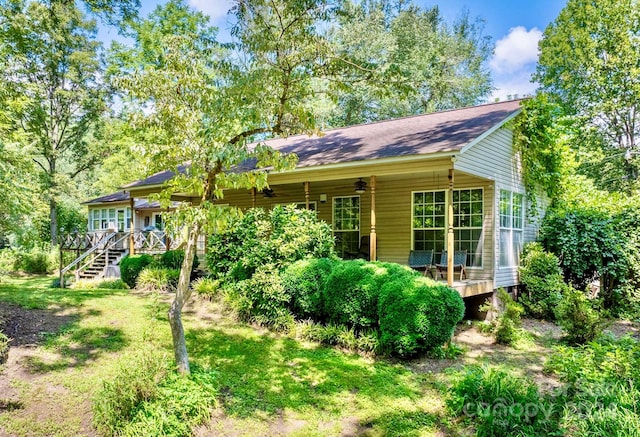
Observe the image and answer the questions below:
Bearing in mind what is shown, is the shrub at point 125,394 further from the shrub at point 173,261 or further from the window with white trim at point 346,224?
the window with white trim at point 346,224

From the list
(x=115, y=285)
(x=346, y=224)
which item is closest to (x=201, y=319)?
(x=115, y=285)

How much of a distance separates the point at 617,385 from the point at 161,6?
26544mm

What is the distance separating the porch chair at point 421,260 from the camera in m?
10.1

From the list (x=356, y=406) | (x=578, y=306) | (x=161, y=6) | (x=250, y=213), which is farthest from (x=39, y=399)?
(x=161, y=6)

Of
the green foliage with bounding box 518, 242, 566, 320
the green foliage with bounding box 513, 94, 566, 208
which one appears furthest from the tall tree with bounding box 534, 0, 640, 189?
the green foliage with bounding box 518, 242, 566, 320

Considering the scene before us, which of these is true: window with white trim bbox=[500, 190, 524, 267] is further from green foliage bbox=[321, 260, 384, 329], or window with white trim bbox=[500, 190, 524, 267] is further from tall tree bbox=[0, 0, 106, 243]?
tall tree bbox=[0, 0, 106, 243]

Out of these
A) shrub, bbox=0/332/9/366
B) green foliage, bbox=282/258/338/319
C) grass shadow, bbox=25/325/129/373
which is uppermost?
green foliage, bbox=282/258/338/319

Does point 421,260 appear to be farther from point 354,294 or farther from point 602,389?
point 602,389

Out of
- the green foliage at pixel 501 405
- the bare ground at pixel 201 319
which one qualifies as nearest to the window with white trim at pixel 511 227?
the bare ground at pixel 201 319

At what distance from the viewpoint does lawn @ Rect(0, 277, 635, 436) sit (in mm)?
4348

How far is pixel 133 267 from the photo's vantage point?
38.2ft

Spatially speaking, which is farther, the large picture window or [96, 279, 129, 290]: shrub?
[96, 279, 129, 290]: shrub

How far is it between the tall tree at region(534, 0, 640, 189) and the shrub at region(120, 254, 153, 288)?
64.2 ft

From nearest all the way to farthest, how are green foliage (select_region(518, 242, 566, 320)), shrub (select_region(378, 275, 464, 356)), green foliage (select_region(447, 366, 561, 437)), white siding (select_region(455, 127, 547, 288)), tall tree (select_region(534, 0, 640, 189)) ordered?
green foliage (select_region(447, 366, 561, 437)) → shrub (select_region(378, 275, 464, 356)) → white siding (select_region(455, 127, 547, 288)) → green foliage (select_region(518, 242, 566, 320)) → tall tree (select_region(534, 0, 640, 189))
